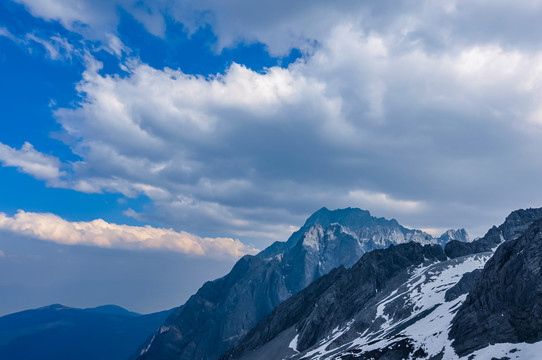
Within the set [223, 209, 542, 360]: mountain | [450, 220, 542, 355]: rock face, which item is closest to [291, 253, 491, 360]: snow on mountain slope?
[223, 209, 542, 360]: mountain

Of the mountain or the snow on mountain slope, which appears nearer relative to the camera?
the mountain

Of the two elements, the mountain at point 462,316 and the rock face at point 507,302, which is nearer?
the rock face at point 507,302

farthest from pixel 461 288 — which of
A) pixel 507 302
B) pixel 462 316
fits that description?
pixel 507 302

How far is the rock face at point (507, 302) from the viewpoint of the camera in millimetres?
76500

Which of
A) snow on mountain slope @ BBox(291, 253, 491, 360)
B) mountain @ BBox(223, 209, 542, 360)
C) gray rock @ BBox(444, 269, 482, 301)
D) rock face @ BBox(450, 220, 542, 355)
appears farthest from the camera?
gray rock @ BBox(444, 269, 482, 301)

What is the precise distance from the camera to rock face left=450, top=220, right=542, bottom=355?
251 ft

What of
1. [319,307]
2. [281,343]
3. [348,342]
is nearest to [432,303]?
[348,342]

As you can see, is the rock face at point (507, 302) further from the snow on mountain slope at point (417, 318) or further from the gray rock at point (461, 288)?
the gray rock at point (461, 288)

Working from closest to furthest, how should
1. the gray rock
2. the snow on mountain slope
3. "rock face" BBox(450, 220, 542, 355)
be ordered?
"rock face" BBox(450, 220, 542, 355) < the snow on mountain slope < the gray rock

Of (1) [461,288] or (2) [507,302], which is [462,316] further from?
(1) [461,288]

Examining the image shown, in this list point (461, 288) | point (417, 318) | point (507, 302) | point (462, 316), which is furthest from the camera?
point (461, 288)

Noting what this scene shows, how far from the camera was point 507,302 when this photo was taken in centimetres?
8544

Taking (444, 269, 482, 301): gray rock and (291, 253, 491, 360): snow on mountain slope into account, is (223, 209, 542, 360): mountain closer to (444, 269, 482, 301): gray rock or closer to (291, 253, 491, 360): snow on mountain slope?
→ (291, 253, 491, 360): snow on mountain slope

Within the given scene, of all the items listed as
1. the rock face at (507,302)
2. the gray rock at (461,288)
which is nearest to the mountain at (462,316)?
the rock face at (507,302)
